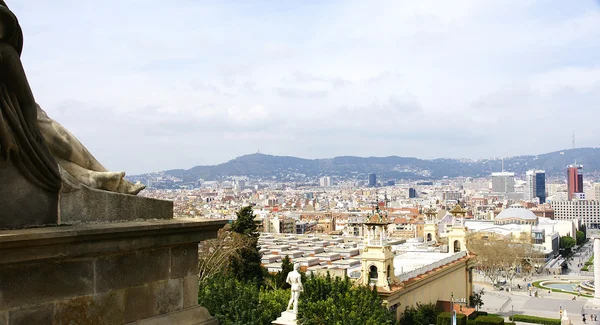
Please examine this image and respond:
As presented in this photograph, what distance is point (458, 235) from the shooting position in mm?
33906

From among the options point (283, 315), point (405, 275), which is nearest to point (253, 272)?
point (405, 275)

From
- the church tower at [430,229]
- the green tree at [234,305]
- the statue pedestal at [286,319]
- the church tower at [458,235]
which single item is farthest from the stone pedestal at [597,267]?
A: the statue pedestal at [286,319]

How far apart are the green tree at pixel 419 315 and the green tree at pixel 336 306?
7068 millimetres

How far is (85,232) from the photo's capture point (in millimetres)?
3490

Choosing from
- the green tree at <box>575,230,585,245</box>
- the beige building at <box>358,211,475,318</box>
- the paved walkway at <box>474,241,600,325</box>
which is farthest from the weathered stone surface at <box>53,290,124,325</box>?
the green tree at <box>575,230,585,245</box>

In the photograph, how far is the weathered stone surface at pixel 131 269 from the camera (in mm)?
3729

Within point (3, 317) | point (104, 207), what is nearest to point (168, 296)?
point (104, 207)

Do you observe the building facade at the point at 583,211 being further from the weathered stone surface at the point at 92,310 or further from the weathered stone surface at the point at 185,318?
the weathered stone surface at the point at 92,310

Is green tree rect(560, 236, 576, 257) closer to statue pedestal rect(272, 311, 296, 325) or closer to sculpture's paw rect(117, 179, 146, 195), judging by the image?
statue pedestal rect(272, 311, 296, 325)

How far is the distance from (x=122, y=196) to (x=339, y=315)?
31.6 feet

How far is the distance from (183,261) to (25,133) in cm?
138

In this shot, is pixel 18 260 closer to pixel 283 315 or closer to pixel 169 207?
pixel 169 207

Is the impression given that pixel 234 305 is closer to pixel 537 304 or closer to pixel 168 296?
pixel 168 296

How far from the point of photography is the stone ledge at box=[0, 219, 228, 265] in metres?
3.21
